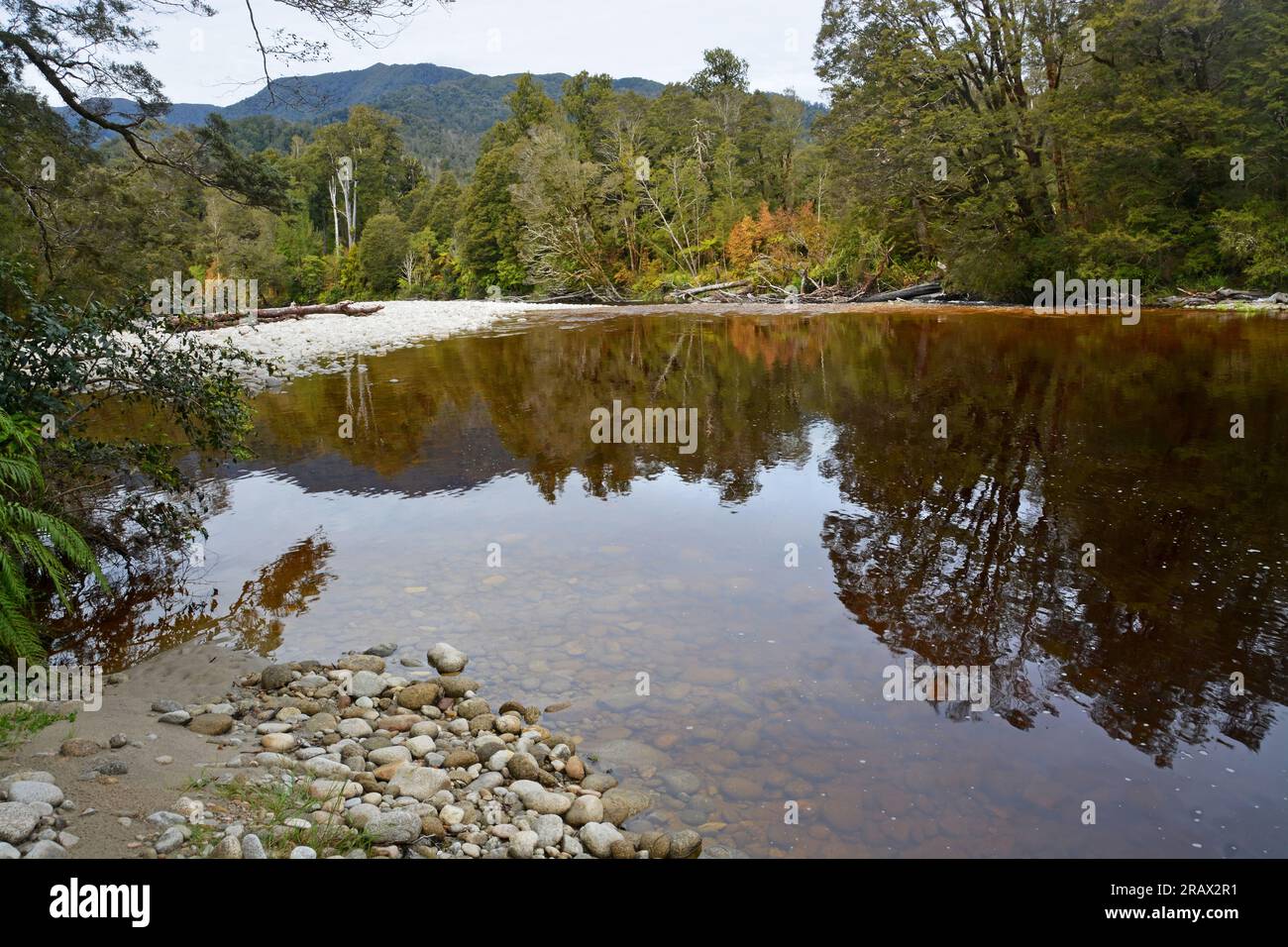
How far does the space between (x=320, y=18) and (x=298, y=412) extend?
8197mm

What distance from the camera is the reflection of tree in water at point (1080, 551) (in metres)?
4.80

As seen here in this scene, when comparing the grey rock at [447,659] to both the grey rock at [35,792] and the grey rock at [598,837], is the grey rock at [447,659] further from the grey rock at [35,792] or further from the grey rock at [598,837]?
the grey rock at [35,792]

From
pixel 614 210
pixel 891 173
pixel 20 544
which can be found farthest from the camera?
pixel 614 210

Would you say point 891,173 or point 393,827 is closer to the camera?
point 393,827

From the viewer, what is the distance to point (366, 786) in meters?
3.85

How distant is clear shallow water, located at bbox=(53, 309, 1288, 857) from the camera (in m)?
3.96

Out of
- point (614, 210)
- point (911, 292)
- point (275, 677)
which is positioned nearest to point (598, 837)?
point (275, 677)

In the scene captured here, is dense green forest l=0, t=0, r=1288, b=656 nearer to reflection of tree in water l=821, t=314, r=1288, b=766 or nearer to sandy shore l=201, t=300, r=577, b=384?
sandy shore l=201, t=300, r=577, b=384

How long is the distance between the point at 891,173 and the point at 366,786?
29.8m

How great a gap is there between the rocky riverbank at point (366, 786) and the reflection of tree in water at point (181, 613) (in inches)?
38.8

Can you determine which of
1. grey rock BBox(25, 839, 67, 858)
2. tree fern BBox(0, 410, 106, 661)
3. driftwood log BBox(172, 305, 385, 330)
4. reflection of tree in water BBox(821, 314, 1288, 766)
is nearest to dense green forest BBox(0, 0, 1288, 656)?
tree fern BBox(0, 410, 106, 661)

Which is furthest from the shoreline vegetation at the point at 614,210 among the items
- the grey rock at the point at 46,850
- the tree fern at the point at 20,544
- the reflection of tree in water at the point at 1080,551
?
the reflection of tree in water at the point at 1080,551

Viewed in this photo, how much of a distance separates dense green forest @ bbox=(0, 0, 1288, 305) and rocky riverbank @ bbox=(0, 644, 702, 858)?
283 inches

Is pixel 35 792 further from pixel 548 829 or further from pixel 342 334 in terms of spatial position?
pixel 342 334
